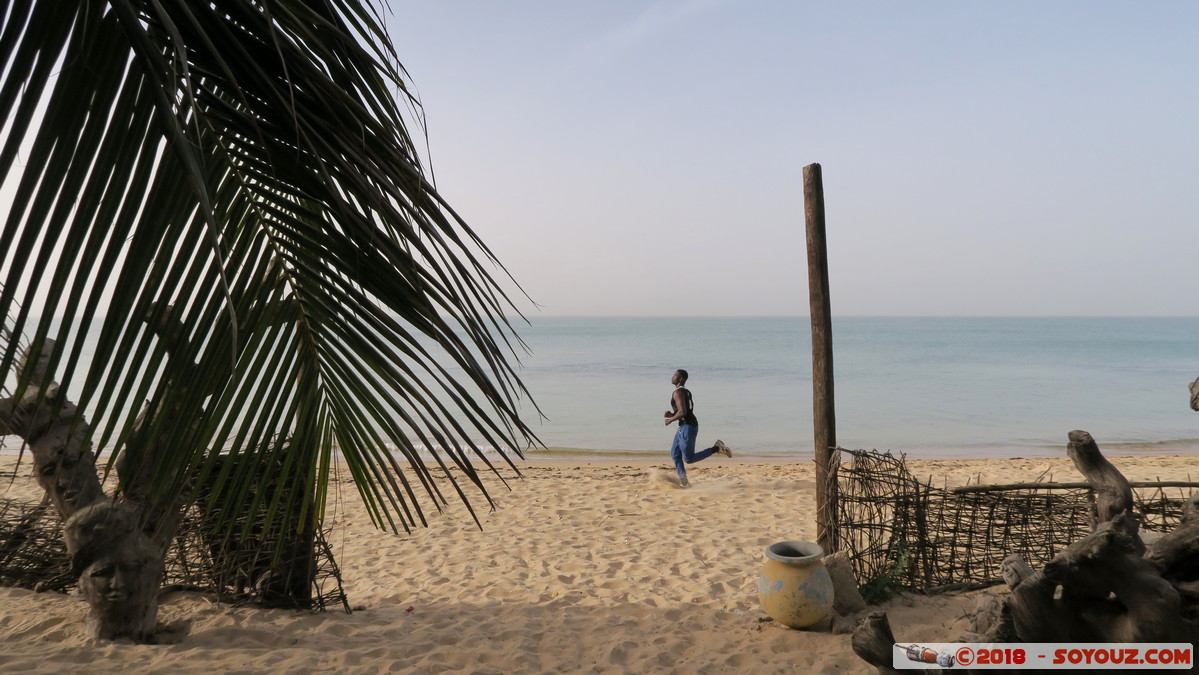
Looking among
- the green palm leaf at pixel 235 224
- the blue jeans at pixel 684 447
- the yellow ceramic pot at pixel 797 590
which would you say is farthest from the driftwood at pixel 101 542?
the blue jeans at pixel 684 447

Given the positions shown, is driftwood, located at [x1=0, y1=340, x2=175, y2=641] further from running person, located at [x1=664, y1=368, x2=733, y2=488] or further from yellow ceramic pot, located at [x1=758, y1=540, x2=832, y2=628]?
running person, located at [x1=664, y1=368, x2=733, y2=488]

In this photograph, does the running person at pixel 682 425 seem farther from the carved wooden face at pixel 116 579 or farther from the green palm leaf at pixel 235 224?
the green palm leaf at pixel 235 224

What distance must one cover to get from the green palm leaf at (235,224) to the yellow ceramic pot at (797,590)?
136 inches

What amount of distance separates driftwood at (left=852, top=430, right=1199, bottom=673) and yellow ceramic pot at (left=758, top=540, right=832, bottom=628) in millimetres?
1757

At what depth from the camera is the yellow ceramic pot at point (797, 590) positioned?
4.41m

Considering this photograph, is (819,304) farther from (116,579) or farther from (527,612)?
(116,579)

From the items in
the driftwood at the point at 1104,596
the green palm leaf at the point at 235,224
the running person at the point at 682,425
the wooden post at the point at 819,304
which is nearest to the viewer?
the green palm leaf at the point at 235,224

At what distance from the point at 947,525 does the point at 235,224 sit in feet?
16.4

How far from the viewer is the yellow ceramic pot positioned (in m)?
4.41

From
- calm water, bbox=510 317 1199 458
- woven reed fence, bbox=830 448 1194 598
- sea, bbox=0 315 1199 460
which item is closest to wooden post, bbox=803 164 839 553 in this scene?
woven reed fence, bbox=830 448 1194 598

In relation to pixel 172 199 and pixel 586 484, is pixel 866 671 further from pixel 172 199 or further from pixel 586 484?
pixel 586 484

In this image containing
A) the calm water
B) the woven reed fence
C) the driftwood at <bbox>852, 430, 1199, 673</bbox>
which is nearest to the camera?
the driftwood at <bbox>852, 430, 1199, 673</bbox>

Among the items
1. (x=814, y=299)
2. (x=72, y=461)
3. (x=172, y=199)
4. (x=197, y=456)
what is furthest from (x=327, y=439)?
(x=814, y=299)

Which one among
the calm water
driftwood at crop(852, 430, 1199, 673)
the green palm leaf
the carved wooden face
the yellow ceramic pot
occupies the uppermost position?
the green palm leaf
